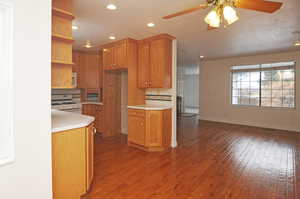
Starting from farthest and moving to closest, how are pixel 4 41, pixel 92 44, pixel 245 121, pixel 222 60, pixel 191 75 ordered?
pixel 191 75
pixel 222 60
pixel 245 121
pixel 92 44
pixel 4 41

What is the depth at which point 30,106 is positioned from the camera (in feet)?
4.54

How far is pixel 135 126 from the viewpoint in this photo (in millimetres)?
3896

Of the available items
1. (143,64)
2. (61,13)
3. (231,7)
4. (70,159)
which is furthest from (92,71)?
(231,7)

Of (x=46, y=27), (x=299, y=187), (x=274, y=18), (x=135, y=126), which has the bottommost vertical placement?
(x=299, y=187)

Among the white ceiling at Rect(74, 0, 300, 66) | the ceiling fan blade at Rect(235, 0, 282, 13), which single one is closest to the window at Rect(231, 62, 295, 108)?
the white ceiling at Rect(74, 0, 300, 66)

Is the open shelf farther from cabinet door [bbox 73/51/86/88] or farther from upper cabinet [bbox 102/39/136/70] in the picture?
cabinet door [bbox 73/51/86/88]

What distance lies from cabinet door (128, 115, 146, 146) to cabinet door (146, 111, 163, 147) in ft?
0.42

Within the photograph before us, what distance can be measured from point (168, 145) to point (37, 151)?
285 cm

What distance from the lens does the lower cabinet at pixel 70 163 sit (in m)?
1.70

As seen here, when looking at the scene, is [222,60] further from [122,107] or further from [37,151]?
[37,151]

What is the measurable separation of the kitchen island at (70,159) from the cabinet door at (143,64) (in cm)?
232

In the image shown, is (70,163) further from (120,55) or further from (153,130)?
(120,55)

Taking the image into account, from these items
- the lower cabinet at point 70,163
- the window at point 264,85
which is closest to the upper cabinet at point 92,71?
the lower cabinet at point 70,163

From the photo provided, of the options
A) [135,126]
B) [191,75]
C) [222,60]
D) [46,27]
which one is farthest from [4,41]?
[191,75]
